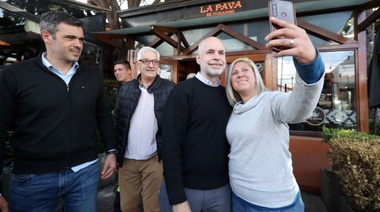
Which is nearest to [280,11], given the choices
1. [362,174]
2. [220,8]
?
[362,174]

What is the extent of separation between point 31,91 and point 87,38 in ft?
16.9

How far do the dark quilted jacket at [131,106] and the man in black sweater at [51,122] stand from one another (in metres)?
0.61

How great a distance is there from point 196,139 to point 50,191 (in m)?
1.20

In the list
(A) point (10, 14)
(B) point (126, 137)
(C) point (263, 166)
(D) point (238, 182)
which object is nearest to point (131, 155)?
(B) point (126, 137)

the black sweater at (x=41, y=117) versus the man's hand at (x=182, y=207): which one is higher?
the black sweater at (x=41, y=117)

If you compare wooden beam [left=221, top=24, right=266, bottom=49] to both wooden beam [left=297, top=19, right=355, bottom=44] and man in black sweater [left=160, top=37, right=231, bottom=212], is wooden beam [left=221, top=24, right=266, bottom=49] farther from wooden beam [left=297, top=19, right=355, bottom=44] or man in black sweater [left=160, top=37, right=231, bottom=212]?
man in black sweater [left=160, top=37, right=231, bottom=212]

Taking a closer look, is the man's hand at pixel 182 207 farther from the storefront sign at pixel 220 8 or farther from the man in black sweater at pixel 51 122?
the storefront sign at pixel 220 8

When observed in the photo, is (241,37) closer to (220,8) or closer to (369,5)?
(220,8)

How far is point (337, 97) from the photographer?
417cm

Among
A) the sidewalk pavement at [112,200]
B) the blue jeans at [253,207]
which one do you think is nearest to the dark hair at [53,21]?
the blue jeans at [253,207]

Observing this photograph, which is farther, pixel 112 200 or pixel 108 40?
A: pixel 108 40

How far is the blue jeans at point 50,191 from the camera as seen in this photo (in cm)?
163

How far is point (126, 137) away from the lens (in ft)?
8.09

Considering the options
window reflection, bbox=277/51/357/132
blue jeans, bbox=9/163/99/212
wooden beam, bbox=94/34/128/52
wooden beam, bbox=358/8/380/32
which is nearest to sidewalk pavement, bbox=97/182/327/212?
window reflection, bbox=277/51/357/132
